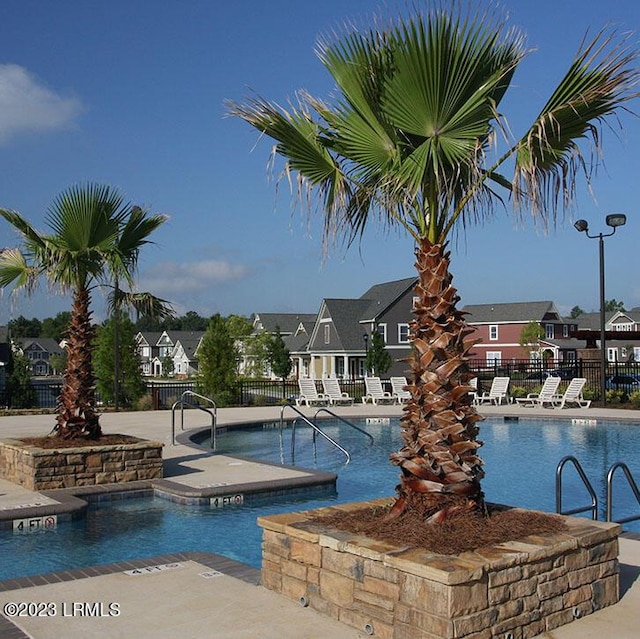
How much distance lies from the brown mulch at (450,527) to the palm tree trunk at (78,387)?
634 centimetres

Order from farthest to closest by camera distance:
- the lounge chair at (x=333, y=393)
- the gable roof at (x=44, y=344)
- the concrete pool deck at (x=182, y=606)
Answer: the gable roof at (x=44, y=344)
the lounge chair at (x=333, y=393)
the concrete pool deck at (x=182, y=606)

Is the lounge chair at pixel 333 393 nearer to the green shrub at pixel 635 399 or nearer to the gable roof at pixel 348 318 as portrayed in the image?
the green shrub at pixel 635 399

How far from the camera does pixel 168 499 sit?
10398mm

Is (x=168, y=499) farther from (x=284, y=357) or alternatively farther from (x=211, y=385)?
(x=284, y=357)

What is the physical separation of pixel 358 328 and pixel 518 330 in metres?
20.5

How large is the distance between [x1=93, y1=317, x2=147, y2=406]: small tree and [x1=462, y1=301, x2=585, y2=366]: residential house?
40083mm

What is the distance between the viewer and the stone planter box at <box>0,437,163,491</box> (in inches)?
407

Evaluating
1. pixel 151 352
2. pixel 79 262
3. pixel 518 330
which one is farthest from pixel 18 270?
pixel 151 352

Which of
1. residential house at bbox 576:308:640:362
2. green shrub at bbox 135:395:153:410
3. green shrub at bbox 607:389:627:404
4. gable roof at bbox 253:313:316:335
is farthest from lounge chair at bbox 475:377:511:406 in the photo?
residential house at bbox 576:308:640:362

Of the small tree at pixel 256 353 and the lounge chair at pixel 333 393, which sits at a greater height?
the small tree at pixel 256 353

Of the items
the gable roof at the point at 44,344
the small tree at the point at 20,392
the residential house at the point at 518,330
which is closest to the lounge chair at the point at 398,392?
the small tree at the point at 20,392

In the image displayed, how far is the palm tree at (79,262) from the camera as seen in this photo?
36.6ft

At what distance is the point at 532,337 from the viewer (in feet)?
196

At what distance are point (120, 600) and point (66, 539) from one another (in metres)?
3.14
